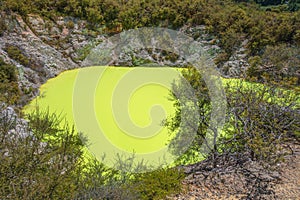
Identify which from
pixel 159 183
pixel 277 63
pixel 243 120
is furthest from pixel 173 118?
pixel 277 63

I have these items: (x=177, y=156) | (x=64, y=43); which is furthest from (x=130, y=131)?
(x=64, y=43)

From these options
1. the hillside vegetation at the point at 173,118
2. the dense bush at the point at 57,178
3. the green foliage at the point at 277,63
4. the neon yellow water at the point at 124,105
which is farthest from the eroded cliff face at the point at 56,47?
the dense bush at the point at 57,178

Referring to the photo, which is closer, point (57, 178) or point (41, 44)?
point (57, 178)

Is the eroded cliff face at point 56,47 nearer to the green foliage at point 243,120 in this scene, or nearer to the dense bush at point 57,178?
the green foliage at point 243,120

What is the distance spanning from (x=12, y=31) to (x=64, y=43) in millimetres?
2241

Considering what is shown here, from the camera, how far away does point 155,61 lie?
15164 millimetres

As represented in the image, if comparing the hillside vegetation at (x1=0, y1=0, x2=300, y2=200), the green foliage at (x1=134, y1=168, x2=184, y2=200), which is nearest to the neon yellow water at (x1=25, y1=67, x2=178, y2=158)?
the hillside vegetation at (x1=0, y1=0, x2=300, y2=200)

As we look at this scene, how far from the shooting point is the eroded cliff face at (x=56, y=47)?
13001mm

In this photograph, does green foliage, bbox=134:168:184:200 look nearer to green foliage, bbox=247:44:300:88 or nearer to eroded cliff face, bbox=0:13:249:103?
eroded cliff face, bbox=0:13:249:103

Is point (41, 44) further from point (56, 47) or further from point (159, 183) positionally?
point (159, 183)

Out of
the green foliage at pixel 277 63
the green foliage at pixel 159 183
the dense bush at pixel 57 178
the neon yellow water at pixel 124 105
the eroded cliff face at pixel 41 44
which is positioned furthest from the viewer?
the green foliage at pixel 277 63

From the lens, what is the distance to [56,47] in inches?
585

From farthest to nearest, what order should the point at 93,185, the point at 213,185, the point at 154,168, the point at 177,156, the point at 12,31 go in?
the point at 12,31
the point at 177,156
the point at 154,168
the point at 213,185
the point at 93,185

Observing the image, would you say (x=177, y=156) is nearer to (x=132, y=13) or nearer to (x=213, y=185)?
(x=213, y=185)
